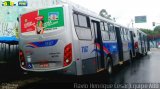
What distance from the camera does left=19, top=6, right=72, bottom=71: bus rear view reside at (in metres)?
9.12

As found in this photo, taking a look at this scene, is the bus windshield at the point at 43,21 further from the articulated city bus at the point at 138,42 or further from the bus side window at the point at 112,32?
the articulated city bus at the point at 138,42

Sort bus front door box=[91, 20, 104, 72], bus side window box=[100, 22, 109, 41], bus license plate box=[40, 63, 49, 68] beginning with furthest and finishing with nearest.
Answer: bus side window box=[100, 22, 109, 41], bus front door box=[91, 20, 104, 72], bus license plate box=[40, 63, 49, 68]

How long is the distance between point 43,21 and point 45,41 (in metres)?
0.71

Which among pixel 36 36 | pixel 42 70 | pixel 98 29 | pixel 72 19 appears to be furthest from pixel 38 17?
pixel 98 29

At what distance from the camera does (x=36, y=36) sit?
9633mm

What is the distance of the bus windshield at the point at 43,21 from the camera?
928cm

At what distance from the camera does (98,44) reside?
11781 millimetres

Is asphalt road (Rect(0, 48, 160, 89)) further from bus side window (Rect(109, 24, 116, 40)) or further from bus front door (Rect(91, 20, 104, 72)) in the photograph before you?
bus side window (Rect(109, 24, 116, 40))

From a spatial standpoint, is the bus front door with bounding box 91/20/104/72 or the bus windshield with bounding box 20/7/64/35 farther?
the bus front door with bounding box 91/20/104/72

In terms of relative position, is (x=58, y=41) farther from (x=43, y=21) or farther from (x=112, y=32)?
(x=112, y=32)

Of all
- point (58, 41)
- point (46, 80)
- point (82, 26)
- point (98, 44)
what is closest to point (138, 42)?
point (98, 44)

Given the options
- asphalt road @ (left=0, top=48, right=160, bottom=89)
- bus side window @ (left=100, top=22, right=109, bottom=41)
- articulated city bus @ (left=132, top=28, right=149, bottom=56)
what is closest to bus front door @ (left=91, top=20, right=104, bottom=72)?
bus side window @ (left=100, top=22, right=109, bottom=41)

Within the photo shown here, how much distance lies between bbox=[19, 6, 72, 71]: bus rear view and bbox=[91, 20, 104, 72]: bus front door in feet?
8.17

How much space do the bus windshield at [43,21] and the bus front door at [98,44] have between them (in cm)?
249
